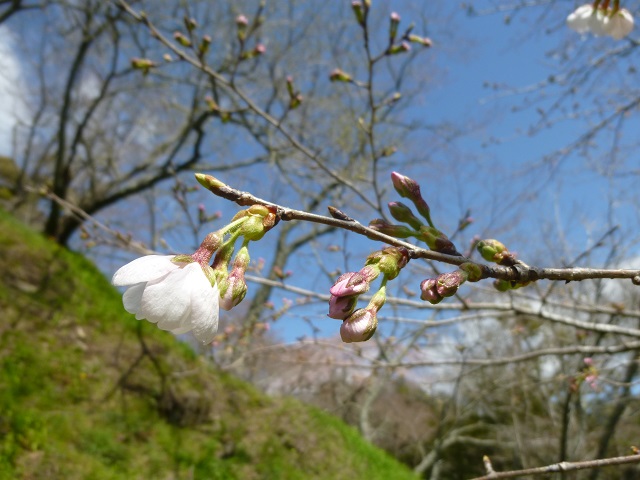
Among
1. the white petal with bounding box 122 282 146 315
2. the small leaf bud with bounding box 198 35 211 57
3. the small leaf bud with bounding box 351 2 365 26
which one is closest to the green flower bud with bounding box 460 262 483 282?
the white petal with bounding box 122 282 146 315

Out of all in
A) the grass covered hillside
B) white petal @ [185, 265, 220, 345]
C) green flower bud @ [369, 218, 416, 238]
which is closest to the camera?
white petal @ [185, 265, 220, 345]

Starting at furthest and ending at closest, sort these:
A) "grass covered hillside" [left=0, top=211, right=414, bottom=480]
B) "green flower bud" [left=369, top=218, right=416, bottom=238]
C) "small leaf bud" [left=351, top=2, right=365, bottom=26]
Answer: "grass covered hillside" [left=0, top=211, right=414, bottom=480]
"small leaf bud" [left=351, top=2, right=365, bottom=26]
"green flower bud" [left=369, top=218, right=416, bottom=238]

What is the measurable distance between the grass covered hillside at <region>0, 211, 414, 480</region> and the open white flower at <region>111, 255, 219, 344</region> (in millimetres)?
2376

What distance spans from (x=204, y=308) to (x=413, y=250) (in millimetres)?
Result: 279

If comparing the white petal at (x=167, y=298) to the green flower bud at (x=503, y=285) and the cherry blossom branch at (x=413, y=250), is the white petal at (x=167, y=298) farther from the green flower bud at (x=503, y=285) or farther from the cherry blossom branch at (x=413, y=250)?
the green flower bud at (x=503, y=285)

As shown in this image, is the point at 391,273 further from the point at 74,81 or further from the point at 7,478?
the point at 74,81

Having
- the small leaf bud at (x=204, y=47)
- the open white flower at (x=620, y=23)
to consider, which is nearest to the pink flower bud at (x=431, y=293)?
the open white flower at (x=620, y=23)

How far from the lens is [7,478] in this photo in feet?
7.32

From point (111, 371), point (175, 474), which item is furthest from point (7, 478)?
point (111, 371)

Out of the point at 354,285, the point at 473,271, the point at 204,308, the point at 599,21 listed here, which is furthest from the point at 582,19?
the point at 204,308

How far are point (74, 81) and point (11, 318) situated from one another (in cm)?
435

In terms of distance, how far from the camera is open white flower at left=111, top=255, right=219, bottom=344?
1.82ft

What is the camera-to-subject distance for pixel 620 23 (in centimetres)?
127

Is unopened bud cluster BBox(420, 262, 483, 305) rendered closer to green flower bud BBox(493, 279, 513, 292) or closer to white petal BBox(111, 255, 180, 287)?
green flower bud BBox(493, 279, 513, 292)
